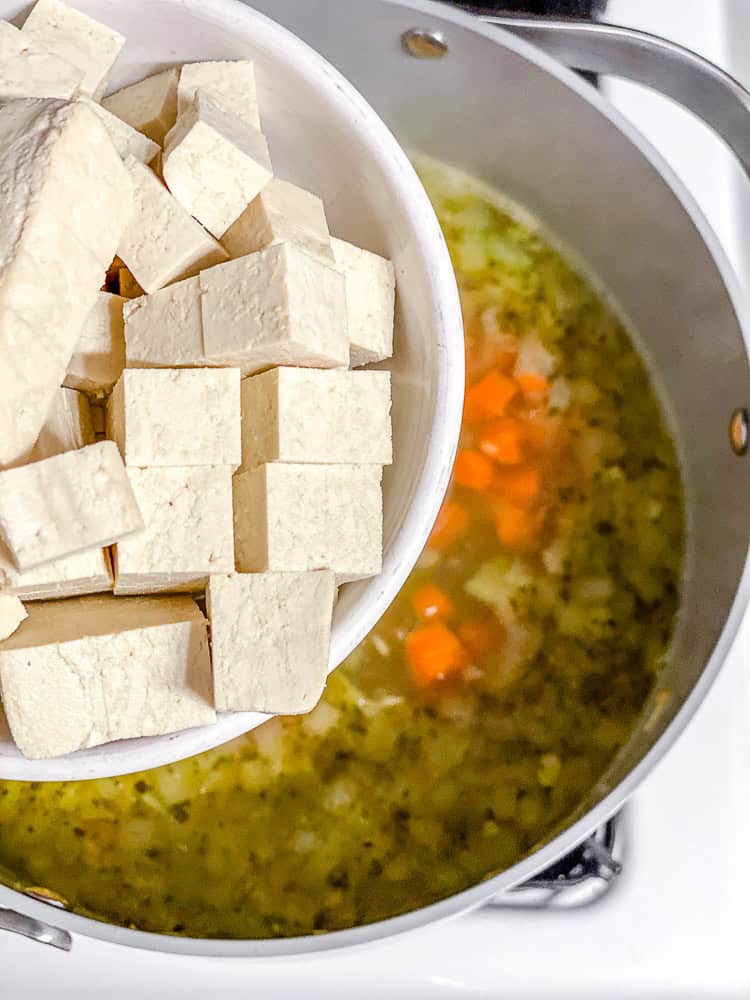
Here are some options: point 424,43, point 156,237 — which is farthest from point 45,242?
point 424,43

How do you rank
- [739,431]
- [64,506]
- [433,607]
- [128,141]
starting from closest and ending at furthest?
[64,506] < [128,141] < [739,431] < [433,607]

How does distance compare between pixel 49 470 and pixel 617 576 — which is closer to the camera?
pixel 49 470

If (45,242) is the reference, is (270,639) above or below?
below

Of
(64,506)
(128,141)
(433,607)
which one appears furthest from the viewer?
(433,607)

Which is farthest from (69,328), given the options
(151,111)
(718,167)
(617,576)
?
(718,167)

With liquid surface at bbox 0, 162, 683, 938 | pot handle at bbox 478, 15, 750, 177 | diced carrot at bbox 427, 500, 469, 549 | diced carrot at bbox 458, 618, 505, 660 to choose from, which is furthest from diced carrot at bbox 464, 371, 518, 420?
pot handle at bbox 478, 15, 750, 177

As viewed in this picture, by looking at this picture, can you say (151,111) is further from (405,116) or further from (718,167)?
(718,167)

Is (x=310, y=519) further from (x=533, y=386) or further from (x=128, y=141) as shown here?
(x=533, y=386)

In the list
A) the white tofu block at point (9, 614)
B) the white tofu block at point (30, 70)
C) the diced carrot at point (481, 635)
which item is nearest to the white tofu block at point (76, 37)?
the white tofu block at point (30, 70)
